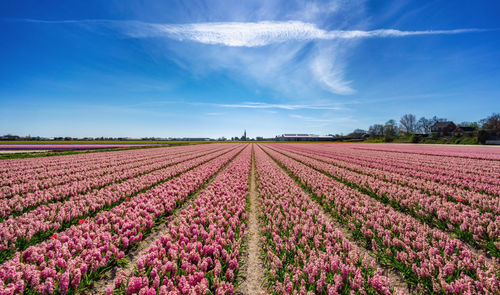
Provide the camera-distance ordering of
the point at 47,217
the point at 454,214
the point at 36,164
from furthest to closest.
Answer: the point at 36,164
the point at 454,214
the point at 47,217

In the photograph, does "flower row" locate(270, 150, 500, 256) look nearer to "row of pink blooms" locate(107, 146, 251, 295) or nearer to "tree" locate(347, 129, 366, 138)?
"row of pink blooms" locate(107, 146, 251, 295)

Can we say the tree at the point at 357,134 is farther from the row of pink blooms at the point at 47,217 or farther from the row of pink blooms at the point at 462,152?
the row of pink blooms at the point at 47,217

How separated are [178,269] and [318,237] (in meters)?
2.94

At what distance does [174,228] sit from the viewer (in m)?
4.81

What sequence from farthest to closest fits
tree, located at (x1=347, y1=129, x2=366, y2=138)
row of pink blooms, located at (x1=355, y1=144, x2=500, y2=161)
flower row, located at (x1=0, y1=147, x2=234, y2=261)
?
tree, located at (x1=347, y1=129, x2=366, y2=138)
row of pink blooms, located at (x1=355, y1=144, x2=500, y2=161)
flower row, located at (x1=0, y1=147, x2=234, y2=261)

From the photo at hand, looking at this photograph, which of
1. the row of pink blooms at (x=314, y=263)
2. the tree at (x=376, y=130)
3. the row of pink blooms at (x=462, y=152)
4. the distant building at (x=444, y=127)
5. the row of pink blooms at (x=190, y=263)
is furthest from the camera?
the tree at (x=376, y=130)

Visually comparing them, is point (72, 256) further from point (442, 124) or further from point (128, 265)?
point (442, 124)

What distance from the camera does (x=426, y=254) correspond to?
3594 millimetres

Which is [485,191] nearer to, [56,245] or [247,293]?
[247,293]

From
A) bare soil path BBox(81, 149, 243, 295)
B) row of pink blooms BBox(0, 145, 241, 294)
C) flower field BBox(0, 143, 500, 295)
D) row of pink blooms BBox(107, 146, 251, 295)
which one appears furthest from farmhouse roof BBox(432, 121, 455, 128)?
row of pink blooms BBox(0, 145, 241, 294)

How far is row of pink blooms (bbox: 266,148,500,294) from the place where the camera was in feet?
9.17

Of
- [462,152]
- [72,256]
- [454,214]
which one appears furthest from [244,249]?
[462,152]

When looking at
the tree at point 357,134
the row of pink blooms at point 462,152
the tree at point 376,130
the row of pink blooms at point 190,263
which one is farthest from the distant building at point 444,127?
the row of pink blooms at point 190,263

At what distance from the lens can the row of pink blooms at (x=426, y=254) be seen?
279 centimetres
